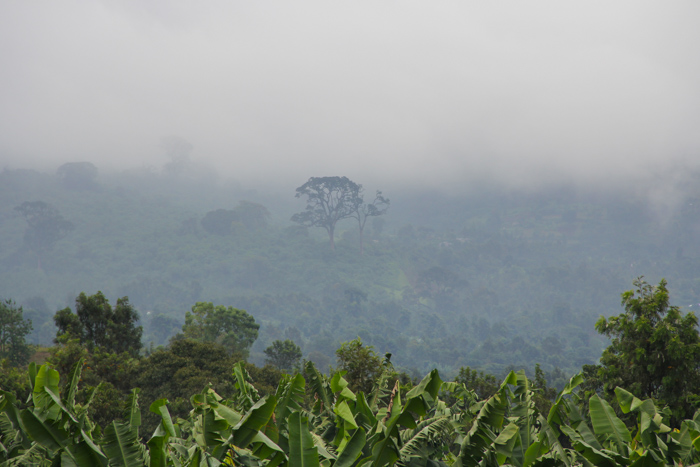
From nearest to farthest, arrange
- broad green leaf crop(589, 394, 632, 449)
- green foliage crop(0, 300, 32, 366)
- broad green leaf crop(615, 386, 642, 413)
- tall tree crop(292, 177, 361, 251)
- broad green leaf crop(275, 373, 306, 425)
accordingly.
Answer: broad green leaf crop(275, 373, 306, 425), broad green leaf crop(589, 394, 632, 449), broad green leaf crop(615, 386, 642, 413), green foliage crop(0, 300, 32, 366), tall tree crop(292, 177, 361, 251)

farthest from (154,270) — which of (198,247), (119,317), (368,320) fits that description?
(119,317)

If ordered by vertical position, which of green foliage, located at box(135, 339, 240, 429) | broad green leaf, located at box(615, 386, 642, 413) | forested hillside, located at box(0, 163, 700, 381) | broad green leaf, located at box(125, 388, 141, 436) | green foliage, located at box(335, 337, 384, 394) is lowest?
forested hillside, located at box(0, 163, 700, 381)

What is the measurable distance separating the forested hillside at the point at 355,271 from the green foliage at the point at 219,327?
5318cm

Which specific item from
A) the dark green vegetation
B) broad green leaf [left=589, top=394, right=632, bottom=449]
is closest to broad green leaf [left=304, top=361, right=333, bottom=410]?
the dark green vegetation

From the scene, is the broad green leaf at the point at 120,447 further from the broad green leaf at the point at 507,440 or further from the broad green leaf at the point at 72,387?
the broad green leaf at the point at 507,440

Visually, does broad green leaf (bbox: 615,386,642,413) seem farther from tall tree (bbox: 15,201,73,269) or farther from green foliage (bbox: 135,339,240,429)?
tall tree (bbox: 15,201,73,269)

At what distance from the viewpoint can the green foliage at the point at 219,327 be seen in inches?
1574

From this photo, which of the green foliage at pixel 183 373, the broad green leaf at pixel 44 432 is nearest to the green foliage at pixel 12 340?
the green foliage at pixel 183 373

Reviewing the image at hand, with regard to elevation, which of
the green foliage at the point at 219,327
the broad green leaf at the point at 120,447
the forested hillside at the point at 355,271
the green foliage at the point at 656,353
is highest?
the broad green leaf at the point at 120,447

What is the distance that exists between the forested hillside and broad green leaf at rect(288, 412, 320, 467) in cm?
9151

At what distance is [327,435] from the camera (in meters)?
6.67

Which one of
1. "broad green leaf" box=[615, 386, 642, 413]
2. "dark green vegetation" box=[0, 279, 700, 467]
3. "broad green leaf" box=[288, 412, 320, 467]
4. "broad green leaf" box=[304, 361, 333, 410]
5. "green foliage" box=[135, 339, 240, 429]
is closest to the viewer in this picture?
"broad green leaf" box=[288, 412, 320, 467]

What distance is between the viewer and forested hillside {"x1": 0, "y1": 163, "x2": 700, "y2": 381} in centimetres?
11350

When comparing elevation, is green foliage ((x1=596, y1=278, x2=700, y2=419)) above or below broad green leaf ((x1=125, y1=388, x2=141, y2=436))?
below
